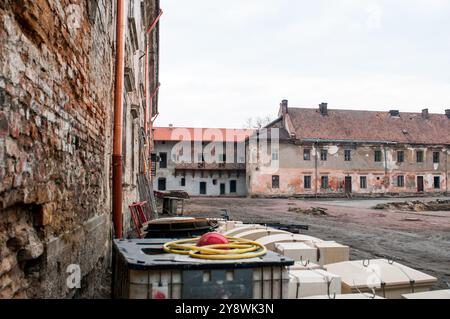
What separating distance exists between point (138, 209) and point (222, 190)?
32890 millimetres

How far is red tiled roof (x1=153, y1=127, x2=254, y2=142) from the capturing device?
41281mm

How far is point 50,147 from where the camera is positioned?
280 cm

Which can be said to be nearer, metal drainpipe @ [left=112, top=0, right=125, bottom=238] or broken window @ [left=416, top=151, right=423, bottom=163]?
metal drainpipe @ [left=112, top=0, right=125, bottom=238]

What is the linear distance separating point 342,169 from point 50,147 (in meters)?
38.4

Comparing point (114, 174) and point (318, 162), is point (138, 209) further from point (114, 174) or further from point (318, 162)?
point (318, 162)

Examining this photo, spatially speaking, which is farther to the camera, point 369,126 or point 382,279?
point 369,126

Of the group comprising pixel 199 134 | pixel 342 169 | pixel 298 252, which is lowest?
pixel 298 252

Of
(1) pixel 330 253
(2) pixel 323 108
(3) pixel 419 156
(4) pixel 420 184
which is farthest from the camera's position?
(2) pixel 323 108

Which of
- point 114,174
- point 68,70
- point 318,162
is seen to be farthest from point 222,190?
point 68,70

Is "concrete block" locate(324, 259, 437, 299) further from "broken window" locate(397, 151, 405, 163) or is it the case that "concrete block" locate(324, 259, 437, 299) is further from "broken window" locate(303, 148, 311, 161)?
"broken window" locate(397, 151, 405, 163)

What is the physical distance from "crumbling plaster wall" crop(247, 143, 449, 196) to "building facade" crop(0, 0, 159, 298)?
3330 cm

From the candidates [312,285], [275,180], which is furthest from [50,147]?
[275,180]

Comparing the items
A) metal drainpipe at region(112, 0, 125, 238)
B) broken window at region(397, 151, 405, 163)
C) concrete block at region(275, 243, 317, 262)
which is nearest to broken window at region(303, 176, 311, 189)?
broken window at region(397, 151, 405, 163)

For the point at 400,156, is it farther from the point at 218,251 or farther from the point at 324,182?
the point at 218,251
